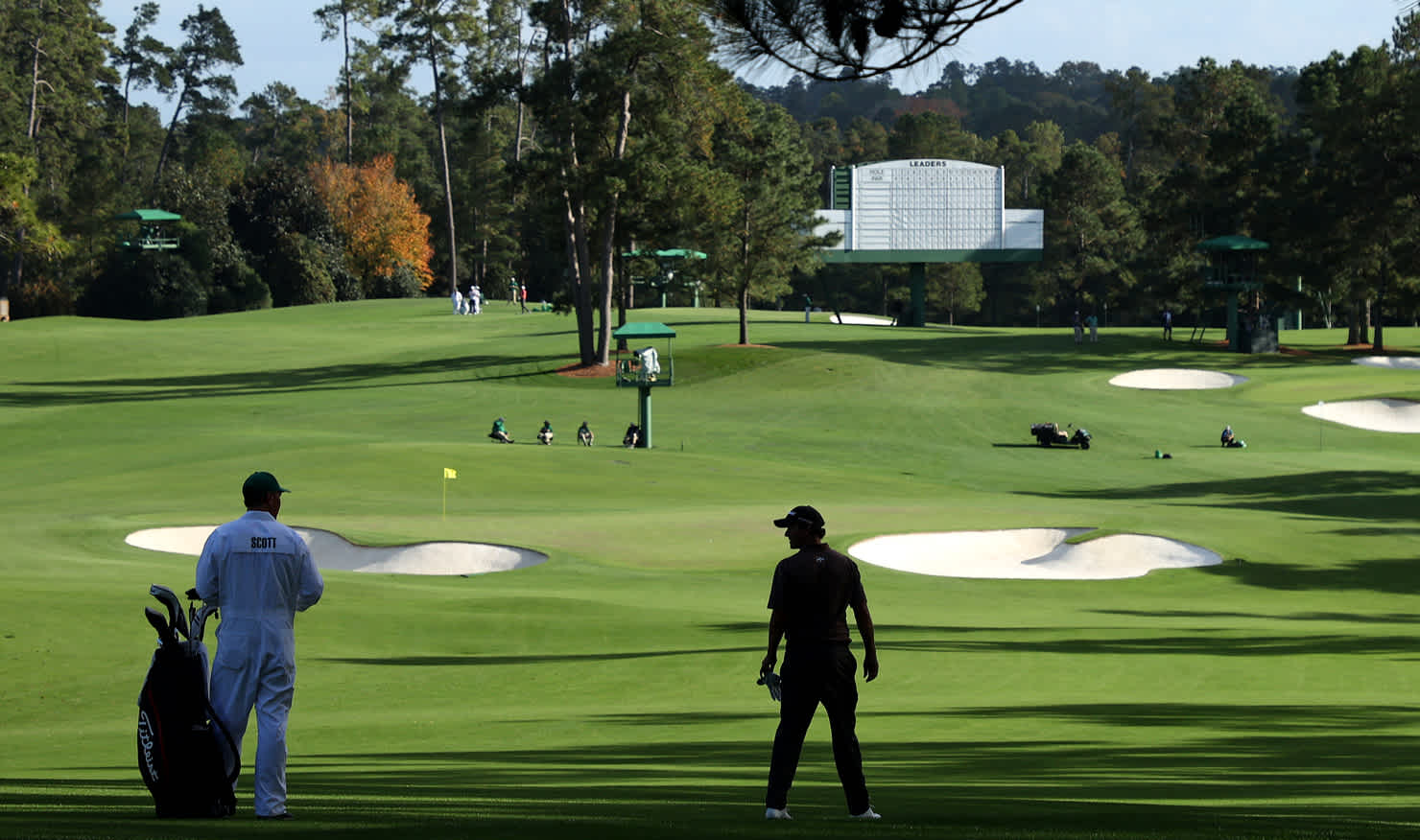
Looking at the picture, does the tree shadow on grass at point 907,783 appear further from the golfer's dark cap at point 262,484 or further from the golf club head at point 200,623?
the golfer's dark cap at point 262,484

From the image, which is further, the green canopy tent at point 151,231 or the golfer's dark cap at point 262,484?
the green canopy tent at point 151,231

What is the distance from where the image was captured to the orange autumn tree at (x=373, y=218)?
10225 cm

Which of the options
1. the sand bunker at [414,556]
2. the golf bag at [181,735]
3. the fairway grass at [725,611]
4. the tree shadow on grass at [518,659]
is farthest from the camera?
the sand bunker at [414,556]

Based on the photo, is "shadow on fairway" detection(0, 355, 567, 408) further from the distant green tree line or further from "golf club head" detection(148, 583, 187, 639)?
"golf club head" detection(148, 583, 187, 639)

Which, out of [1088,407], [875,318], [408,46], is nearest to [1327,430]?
[1088,407]

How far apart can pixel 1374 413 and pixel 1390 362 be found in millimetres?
12822

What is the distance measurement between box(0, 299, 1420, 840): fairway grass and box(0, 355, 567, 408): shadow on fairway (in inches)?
20.1

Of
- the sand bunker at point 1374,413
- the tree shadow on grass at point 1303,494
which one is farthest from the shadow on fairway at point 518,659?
the sand bunker at point 1374,413

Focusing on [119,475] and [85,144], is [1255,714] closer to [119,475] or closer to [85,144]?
[119,475]

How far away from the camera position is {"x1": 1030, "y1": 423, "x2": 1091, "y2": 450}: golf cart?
46956 millimetres

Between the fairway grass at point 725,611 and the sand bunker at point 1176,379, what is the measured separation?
1.80 metres

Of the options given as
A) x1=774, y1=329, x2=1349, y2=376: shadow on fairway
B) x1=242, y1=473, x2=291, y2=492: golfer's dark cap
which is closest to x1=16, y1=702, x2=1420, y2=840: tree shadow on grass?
x1=242, y1=473, x2=291, y2=492: golfer's dark cap

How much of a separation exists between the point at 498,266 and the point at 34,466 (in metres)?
78.0

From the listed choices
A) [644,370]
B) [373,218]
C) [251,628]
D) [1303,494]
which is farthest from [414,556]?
[373,218]
